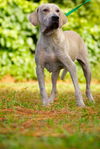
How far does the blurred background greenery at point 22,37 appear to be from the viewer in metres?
11.4

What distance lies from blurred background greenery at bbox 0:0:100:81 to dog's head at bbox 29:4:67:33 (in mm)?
5137

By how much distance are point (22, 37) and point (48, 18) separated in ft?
19.5

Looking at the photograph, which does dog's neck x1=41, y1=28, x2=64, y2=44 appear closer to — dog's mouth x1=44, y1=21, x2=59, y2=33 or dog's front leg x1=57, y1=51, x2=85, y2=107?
dog's mouth x1=44, y1=21, x2=59, y2=33

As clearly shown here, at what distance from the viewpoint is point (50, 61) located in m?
A: 6.02

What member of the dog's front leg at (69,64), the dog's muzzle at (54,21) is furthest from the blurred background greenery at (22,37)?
the dog's muzzle at (54,21)

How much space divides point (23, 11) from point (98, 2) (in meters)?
2.60

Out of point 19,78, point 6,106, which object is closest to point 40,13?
point 6,106

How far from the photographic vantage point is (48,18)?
5891 millimetres

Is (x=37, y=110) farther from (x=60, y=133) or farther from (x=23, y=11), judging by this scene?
(x=23, y=11)

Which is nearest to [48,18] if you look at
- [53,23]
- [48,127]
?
[53,23]

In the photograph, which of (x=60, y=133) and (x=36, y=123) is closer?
(x=60, y=133)

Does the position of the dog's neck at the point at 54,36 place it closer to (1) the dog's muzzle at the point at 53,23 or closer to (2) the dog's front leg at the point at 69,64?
(1) the dog's muzzle at the point at 53,23

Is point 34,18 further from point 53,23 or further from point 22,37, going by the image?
point 22,37

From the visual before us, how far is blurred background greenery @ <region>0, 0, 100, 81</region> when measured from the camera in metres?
11.4
